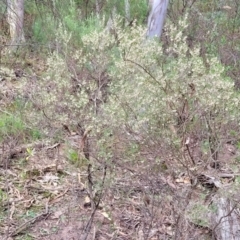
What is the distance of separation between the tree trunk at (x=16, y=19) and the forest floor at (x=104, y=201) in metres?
3.42

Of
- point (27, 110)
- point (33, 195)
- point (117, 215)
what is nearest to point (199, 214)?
point (117, 215)

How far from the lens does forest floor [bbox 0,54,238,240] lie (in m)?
3.23

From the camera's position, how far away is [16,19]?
702 centimetres

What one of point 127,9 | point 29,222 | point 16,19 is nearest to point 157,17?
point 127,9

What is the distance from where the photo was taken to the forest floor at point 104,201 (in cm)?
323

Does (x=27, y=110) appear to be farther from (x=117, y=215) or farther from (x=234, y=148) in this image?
(x=234, y=148)

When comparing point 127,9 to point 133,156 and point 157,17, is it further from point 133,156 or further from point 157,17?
point 133,156

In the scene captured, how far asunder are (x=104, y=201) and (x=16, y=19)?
441 centimetres

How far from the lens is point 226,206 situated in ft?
10.6

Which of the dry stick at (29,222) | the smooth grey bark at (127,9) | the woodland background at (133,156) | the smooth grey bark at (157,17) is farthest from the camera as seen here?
the smooth grey bark at (127,9)

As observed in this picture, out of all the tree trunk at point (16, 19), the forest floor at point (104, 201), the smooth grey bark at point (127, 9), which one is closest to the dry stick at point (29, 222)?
the forest floor at point (104, 201)

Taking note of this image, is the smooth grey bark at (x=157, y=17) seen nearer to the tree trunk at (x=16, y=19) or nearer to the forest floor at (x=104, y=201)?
the forest floor at (x=104, y=201)

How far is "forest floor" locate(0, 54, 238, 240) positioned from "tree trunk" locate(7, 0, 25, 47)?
3.42 metres

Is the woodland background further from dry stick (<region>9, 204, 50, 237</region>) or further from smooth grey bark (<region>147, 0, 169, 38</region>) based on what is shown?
smooth grey bark (<region>147, 0, 169, 38</region>)
